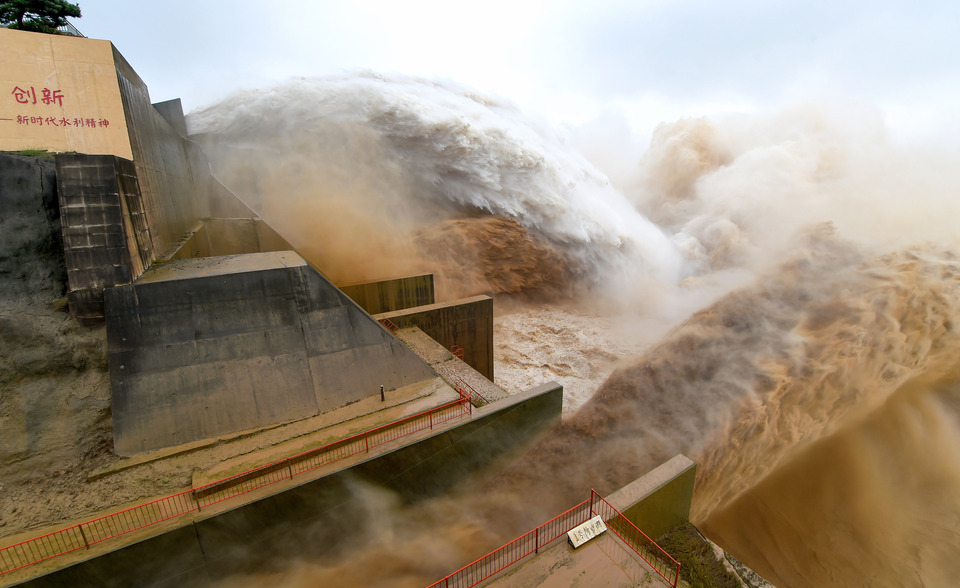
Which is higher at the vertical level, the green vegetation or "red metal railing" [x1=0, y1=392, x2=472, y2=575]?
"red metal railing" [x1=0, y1=392, x2=472, y2=575]

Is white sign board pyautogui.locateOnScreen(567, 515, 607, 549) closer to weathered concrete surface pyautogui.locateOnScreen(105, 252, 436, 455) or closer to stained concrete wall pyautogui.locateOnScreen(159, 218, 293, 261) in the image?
weathered concrete surface pyautogui.locateOnScreen(105, 252, 436, 455)

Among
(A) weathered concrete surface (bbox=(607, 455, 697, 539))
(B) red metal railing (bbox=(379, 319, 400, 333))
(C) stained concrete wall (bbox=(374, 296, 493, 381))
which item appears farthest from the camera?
(C) stained concrete wall (bbox=(374, 296, 493, 381))

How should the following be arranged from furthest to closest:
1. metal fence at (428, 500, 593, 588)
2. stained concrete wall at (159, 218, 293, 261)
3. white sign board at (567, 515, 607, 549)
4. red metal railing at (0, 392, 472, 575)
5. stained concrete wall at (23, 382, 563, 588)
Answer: stained concrete wall at (159, 218, 293, 261) < white sign board at (567, 515, 607, 549) < metal fence at (428, 500, 593, 588) < stained concrete wall at (23, 382, 563, 588) < red metal railing at (0, 392, 472, 575)

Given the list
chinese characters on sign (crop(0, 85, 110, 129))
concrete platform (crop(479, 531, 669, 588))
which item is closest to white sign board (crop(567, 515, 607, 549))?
concrete platform (crop(479, 531, 669, 588))

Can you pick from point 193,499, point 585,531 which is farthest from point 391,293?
point 585,531

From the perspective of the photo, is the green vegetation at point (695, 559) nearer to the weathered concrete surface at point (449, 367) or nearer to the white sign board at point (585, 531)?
Result: the white sign board at point (585, 531)

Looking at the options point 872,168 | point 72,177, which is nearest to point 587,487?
point 72,177

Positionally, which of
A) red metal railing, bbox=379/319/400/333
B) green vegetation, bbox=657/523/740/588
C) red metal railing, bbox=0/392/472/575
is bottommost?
green vegetation, bbox=657/523/740/588

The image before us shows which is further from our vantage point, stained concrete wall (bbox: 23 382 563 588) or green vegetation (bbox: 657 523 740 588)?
green vegetation (bbox: 657 523 740 588)
